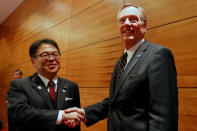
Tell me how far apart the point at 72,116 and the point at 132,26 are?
0.92m

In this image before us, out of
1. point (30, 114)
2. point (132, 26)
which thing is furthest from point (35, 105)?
point (132, 26)

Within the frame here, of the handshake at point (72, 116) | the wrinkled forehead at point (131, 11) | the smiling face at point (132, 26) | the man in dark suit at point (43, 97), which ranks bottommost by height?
the handshake at point (72, 116)

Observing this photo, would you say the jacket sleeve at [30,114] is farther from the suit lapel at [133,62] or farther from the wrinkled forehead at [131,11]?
the wrinkled forehead at [131,11]

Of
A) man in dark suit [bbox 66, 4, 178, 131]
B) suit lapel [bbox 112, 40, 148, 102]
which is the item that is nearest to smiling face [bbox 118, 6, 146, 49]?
man in dark suit [bbox 66, 4, 178, 131]

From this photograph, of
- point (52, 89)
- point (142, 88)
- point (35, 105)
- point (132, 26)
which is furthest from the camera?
point (52, 89)

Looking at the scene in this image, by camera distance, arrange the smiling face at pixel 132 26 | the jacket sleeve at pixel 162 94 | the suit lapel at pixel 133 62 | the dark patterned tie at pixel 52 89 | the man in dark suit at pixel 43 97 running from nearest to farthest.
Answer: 1. the jacket sleeve at pixel 162 94
2. the suit lapel at pixel 133 62
3. the smiling face at pixel 132 26
4. the man in dark suit at pixel 43 97
5. the dark patterned tie at pixel 52 89

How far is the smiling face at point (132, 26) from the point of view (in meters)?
1.36

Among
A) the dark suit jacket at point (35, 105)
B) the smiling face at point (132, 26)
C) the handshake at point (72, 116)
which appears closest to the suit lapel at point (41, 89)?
the dark suit jacket at point (35, 105)

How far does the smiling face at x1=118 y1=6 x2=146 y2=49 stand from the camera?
136 cm

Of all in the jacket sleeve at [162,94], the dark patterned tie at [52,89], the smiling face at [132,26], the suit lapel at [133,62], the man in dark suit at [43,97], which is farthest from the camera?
the dark patterned tie at [52,89]

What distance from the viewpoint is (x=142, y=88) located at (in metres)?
1.17

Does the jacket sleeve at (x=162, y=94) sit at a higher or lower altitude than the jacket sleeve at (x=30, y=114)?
higher

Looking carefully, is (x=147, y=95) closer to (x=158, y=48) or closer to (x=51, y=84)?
(x=158, y=48)

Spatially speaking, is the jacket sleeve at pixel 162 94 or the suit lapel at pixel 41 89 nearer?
the jacket sleeve at pixel 162 94
